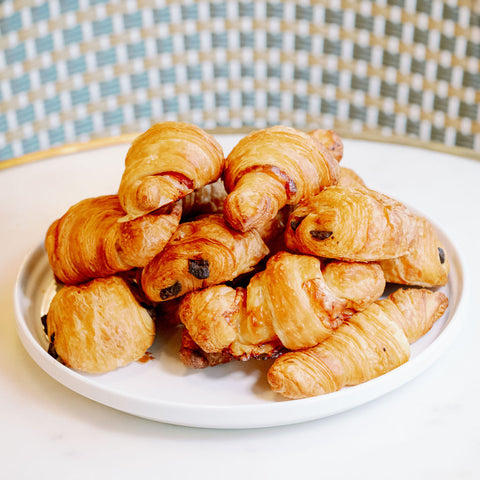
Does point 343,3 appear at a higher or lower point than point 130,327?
higher

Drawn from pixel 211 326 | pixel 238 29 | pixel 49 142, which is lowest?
pixel 49 142

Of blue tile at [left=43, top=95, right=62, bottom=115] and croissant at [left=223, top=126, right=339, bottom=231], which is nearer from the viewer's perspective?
croissant at [left=223, top=126, right=339, bottom=231]

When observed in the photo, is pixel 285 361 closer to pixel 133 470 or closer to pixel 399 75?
pixel 133 470

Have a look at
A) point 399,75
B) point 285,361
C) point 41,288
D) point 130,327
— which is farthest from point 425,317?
point 399,75

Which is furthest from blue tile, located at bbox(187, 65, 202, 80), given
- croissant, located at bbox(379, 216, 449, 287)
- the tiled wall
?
croissant, located at bbox(379, 216, 449, 287)

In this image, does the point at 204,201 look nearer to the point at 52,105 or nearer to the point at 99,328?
the point at 99,328

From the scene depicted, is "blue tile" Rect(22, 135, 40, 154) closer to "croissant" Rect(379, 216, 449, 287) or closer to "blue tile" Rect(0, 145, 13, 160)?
"blue tile" Rect(0, 145, 13, 160)

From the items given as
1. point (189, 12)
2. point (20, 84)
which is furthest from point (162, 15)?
point (20, 84)
